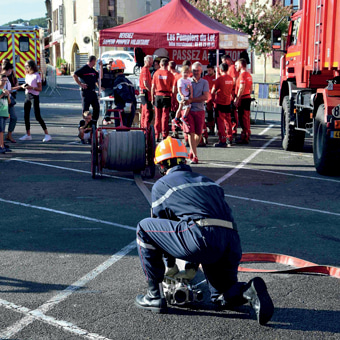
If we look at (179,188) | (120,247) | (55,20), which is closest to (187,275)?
(179,188)

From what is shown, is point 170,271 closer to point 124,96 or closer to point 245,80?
point 124,96

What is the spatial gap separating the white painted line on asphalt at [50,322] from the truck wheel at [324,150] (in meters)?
7.32

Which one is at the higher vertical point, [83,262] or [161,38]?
[161,38]

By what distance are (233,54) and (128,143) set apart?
11.9m

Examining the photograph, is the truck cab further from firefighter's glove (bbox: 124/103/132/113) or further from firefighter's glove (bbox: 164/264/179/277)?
firefighter's glove (bbox: 164/264/179/277)

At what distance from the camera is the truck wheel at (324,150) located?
11.0m

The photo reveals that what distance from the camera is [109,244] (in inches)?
266

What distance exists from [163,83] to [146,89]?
0.83m

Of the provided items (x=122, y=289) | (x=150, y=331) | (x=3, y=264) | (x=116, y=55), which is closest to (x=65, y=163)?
(x=3, y=264)

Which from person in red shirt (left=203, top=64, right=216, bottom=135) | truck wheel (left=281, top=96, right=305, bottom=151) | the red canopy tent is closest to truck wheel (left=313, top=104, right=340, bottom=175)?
truck wheel (left=281, top=96, right=305, bottom=151)

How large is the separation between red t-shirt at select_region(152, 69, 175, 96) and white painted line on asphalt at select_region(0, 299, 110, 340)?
415 inches

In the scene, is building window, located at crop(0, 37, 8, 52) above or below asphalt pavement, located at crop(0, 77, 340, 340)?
above

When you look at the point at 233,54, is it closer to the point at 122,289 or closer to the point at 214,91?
the point at 214,91

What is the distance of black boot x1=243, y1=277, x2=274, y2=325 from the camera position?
450cm
